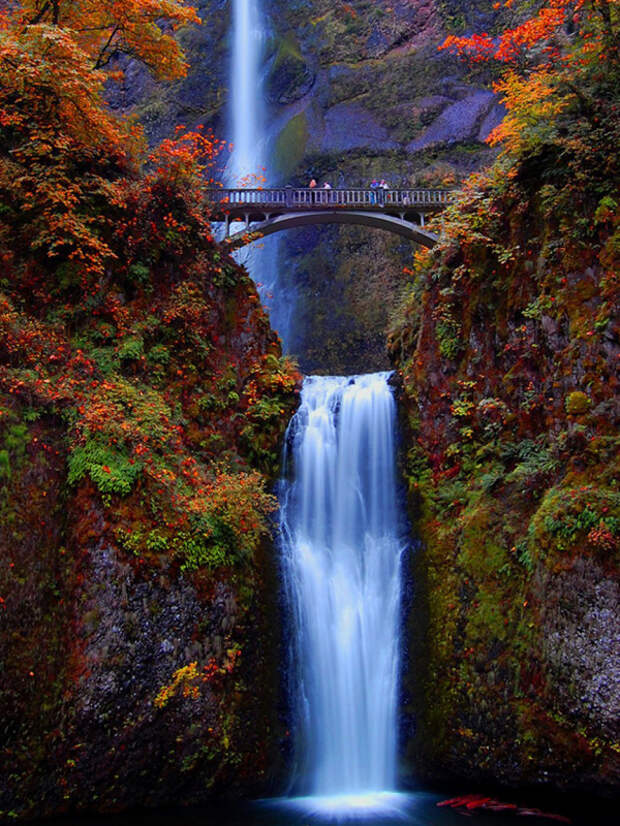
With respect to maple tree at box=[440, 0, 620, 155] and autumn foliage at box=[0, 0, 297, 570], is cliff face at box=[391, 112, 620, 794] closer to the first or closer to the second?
maple tree at box=[440, 0, 620, 155]

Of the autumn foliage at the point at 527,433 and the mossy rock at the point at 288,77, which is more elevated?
the mossy rock at the point at 288,77

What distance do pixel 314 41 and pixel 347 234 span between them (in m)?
11.8

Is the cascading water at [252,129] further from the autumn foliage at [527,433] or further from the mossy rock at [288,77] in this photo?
the autumn foliage at [527,433]

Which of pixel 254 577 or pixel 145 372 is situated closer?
pixel 254 577

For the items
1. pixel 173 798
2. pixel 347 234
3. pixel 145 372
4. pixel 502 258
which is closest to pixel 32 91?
pixel 145 372

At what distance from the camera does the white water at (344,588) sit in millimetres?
8844

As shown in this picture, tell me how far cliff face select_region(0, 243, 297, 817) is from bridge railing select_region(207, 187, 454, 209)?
993cm

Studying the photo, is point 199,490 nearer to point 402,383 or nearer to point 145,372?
point 145,372

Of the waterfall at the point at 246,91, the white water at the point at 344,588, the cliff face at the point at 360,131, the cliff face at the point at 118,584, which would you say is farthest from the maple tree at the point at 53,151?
the waterfall at the point at 246,91

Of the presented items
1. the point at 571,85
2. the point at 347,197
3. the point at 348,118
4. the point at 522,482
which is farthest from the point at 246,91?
the point at 522,482

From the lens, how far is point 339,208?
19281 millimetres

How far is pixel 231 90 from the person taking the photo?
30734 mm

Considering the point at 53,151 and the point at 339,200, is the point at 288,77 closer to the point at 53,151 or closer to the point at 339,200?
the point at 339,200

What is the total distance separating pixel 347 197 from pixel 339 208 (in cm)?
87
